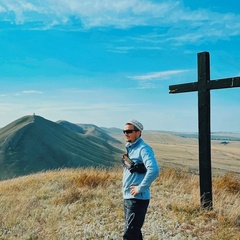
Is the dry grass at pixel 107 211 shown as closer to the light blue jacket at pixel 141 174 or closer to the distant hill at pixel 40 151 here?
the light blue jacket at pixel 141 174

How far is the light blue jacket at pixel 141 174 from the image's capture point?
4535 millimetres

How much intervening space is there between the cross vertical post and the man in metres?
2.61

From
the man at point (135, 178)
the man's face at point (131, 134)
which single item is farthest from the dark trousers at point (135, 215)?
the man's face at point (131, 134)

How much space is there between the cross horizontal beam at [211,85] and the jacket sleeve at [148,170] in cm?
292

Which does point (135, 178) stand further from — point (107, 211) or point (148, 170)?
point (107, 211)

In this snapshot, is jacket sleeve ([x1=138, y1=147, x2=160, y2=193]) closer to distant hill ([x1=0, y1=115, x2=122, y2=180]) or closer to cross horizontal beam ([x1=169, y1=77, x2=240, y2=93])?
cross horizontal beam ([x1=169, y1=77, x2=240, y2=93])

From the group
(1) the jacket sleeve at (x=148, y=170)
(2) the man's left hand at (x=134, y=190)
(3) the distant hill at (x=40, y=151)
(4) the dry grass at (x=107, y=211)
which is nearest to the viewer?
(1) the jacket sleeve at (x=148, y=170)

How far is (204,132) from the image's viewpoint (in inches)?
278

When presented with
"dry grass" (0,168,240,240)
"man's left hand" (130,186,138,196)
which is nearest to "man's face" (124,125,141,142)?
"man's left hand" (130,186,138,196)

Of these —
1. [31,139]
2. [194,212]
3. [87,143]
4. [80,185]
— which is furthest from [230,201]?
[87,143]

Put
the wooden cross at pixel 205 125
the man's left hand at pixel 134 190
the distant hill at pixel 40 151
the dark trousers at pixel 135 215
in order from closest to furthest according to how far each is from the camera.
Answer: the man's left hand at pixel 134 190, the dark trousers at pixel 135 215, the wooden cross at pixel 205 125, the distant hill at pixel 40 151

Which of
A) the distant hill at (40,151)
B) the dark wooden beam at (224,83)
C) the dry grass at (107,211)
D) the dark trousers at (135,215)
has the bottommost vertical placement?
the distant hill at (40,151)

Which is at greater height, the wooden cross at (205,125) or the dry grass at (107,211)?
the wooden cross at (205,125)

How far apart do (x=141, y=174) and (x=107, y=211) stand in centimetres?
328
